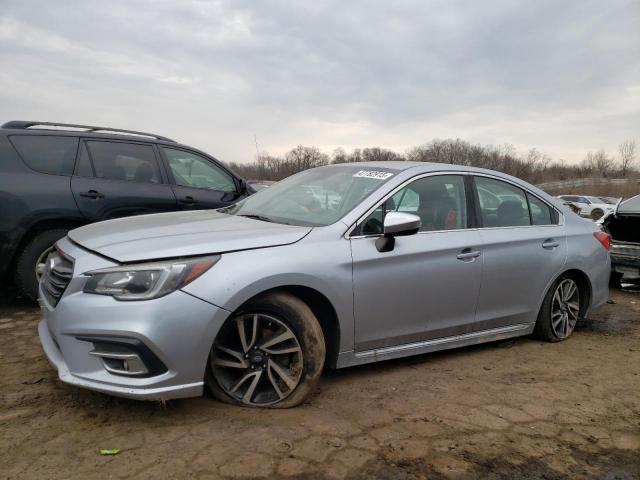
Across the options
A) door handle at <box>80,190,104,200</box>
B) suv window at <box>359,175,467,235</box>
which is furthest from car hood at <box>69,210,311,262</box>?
door handle at <box>80,190,104,200</box>

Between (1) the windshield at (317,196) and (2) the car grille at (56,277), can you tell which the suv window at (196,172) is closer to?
(1) the windshield at (317,196)

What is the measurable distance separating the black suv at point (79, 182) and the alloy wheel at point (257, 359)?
277 centimetres

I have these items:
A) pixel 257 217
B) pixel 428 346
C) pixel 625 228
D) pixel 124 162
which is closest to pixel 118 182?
pixel 124 162

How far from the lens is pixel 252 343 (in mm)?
2885

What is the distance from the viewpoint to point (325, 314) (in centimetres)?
321

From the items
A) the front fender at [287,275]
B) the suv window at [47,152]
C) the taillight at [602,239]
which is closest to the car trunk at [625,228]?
the taillight at [602,239]

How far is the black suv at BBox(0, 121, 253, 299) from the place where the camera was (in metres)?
4.68

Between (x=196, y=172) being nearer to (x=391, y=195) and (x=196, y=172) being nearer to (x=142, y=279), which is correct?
(x=391, y=195)

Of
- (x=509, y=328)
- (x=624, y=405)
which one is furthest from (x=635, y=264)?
(x=624, y=405)

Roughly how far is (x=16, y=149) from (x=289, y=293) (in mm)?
3401

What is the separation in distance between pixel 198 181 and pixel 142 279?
11.7 feet

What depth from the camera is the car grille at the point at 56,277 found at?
9.26 ft

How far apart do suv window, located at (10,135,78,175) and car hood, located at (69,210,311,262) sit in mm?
1868

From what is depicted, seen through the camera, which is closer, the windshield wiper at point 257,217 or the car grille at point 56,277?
the car grille at point 56,277
